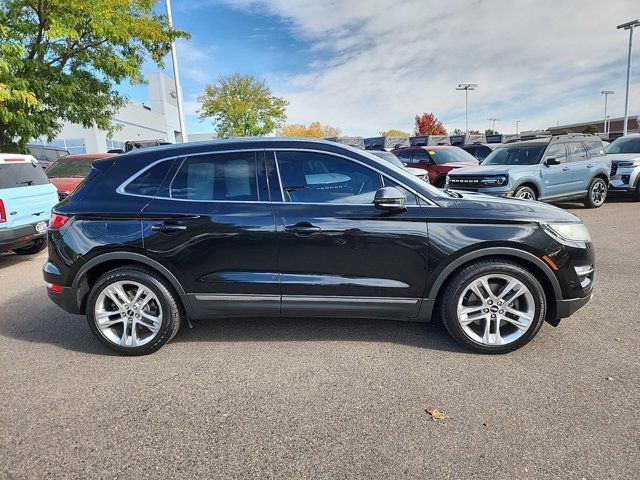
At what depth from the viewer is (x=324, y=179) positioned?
3.46 meters

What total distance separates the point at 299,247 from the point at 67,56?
37.8 feet

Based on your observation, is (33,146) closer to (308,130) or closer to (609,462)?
(609,462)

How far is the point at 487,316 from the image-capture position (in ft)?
11.0

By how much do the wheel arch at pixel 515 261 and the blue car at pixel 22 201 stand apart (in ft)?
20.7

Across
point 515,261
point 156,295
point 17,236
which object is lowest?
point 156,295

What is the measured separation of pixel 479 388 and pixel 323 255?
4.94 ft

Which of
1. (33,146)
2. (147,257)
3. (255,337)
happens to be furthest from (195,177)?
(33,146)

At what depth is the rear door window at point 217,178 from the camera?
3.46 m

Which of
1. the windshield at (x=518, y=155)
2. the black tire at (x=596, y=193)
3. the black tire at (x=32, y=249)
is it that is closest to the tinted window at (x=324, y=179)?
the black tire at (x=32, y=249)

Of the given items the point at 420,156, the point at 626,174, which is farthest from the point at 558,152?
the point at 420,156

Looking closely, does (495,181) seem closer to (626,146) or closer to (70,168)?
(626,146)

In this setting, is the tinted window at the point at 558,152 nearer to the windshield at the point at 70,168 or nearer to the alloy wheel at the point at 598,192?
the alloy wheel at the point at 598,192

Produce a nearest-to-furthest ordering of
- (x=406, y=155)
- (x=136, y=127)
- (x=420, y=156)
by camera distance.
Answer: (x=420, y=156) → (x=406, y=155) → (x=136, y=127)

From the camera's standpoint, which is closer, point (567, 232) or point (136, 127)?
point (567, 232)
